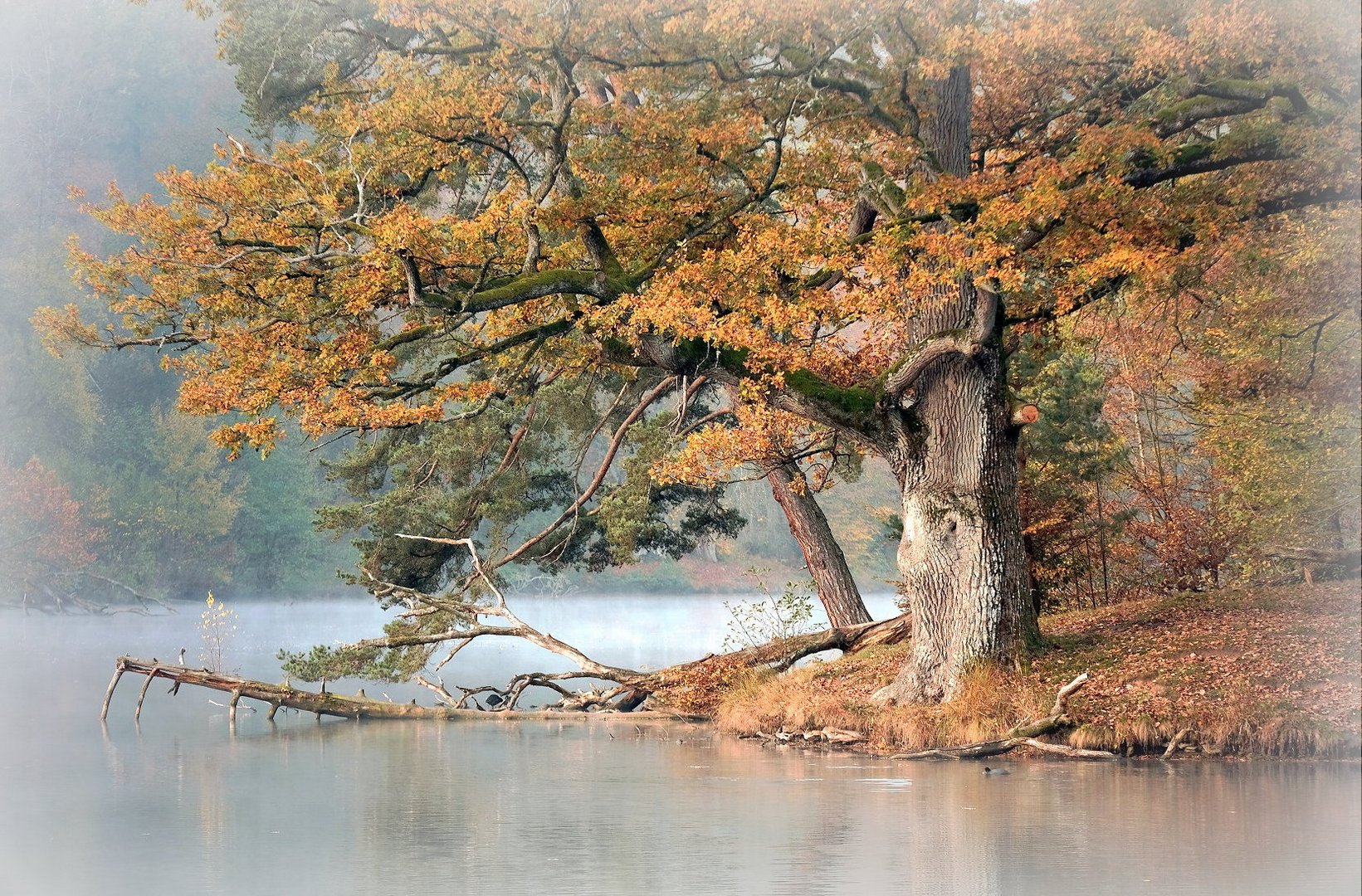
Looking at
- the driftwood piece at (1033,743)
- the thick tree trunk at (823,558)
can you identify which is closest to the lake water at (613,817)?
the driftwood piece at (1033,743)

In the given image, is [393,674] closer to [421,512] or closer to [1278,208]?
[421,512]

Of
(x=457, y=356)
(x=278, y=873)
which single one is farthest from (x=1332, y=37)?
(x=278, y=873)

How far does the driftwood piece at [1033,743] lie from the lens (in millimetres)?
14422

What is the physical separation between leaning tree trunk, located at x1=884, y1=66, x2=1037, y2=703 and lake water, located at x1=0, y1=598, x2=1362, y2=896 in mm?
1831

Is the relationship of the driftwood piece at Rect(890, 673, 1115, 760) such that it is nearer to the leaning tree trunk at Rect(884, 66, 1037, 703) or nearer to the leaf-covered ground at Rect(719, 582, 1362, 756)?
the leaf-covered ground at Rect(719, 582, 1362, 756)

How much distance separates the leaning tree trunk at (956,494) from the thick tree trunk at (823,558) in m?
4.62

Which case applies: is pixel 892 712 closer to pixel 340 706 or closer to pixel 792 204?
pixel 792 204

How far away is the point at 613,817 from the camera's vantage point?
11.9 m

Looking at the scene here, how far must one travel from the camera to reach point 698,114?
15.6 m

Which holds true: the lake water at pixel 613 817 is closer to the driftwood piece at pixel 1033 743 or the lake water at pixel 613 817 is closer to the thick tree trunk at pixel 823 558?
the driftwood piece at pixel 1033 743

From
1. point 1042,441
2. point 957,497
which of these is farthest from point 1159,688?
point 1042,441

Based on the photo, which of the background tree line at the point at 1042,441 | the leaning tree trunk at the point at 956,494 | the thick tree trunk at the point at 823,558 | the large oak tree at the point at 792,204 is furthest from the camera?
the thick tree trunk at the point at 823,558

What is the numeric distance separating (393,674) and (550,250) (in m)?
7.59

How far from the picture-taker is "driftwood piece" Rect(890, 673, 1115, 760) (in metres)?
14.4
